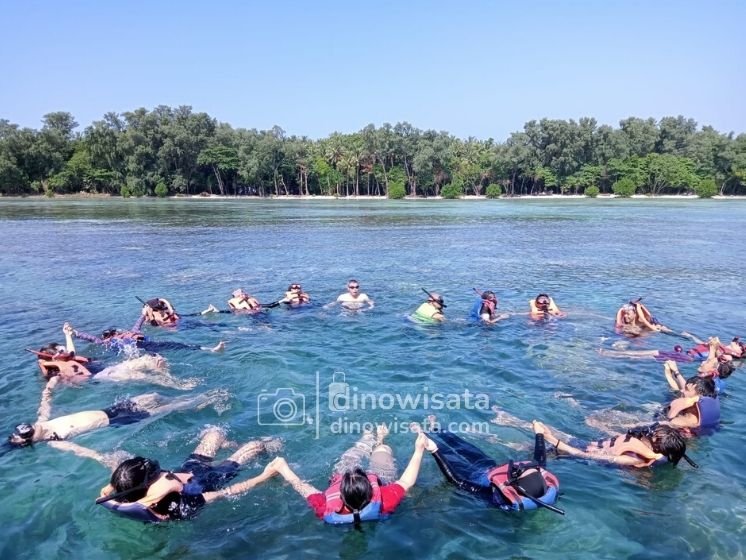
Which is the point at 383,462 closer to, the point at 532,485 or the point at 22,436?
the point at 532,485

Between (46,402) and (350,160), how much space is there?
369ft

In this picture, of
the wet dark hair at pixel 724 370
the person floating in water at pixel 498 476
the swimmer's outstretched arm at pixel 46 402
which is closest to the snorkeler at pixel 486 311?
the wet dark hair at pixel 724 370

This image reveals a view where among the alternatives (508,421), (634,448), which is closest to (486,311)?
(508,421)

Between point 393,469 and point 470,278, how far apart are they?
17385mm

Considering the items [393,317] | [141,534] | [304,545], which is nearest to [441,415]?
[304,545]

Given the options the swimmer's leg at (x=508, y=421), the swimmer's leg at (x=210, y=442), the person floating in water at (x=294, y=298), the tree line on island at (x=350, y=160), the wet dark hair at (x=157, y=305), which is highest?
the tree line on island at (x=350, y=160)

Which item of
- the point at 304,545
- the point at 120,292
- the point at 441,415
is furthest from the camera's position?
the point at 120,292

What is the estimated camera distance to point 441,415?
10.1m

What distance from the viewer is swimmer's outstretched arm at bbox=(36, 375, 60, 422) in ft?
A: 33.0

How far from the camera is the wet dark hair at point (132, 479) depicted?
641 cm

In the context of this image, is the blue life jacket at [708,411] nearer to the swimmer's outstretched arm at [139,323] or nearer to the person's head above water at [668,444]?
the person's head above water at [668,444]

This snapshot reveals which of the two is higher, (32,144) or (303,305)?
(32,144)

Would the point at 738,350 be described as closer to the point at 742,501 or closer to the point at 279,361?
the point at 742,501

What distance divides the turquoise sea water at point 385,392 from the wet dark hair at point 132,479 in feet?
2.40
